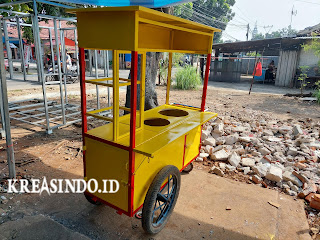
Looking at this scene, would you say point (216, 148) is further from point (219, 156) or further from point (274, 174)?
point (274, 174)

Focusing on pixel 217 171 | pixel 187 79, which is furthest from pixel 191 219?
pixel 187 79

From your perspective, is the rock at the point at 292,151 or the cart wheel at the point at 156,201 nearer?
the cart wheel at the point at 156,201

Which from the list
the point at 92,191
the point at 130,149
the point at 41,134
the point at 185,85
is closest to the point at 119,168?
the point at 130,149

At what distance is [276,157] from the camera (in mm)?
4523

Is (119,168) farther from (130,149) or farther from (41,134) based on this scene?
(41,134)

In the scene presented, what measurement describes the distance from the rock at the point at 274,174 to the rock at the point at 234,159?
577 mm

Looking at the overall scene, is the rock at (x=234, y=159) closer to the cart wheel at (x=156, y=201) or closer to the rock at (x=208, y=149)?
the rock at (x=208, y=149)

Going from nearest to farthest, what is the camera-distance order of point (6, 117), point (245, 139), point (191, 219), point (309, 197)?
point (191, 219) < point (6, 117) < point (309, 197) < point (245, 139)

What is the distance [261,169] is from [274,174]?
300 millimetres

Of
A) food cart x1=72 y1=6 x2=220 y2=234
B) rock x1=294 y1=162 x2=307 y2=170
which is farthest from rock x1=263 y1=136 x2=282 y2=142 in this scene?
food cart x1=72 y1=6 x2=220 y2=234

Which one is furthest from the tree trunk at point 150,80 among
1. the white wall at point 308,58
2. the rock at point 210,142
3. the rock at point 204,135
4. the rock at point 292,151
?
the white wall at point 308,58

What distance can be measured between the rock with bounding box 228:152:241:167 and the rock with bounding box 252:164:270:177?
313 mm

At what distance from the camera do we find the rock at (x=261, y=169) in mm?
3967

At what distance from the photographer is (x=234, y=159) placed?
4340 mm
